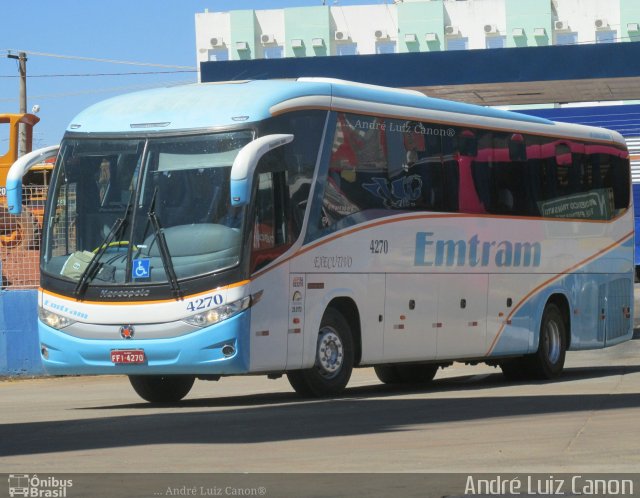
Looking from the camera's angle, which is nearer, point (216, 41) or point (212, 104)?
point (212, 104)

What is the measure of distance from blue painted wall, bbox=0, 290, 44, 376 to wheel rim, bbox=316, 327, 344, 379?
24.0ft

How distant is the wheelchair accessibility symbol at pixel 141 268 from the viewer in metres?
14.4

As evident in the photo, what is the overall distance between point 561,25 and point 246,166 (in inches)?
3441

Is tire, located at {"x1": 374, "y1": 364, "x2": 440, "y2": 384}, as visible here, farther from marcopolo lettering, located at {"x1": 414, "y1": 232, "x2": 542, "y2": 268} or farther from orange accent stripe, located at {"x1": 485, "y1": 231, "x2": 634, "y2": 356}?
marcopolo lettering, located at {"x1": 414, "y1": 232, "x2": 542, "y2": 268}

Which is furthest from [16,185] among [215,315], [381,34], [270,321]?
[381,34]

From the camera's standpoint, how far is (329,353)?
50.9ft

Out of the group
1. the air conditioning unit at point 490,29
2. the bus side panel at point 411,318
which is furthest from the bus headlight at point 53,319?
the air conditioning unit at point 490,29

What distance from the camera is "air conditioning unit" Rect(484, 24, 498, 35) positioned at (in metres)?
97.8

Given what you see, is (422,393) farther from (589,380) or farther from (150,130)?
(150,130)

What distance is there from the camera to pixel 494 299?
61.3 ft

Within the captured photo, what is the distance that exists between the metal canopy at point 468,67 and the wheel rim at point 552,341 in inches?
452

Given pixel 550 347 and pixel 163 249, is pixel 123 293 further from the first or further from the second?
pixel 550 347

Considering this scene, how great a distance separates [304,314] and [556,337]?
6429mm
